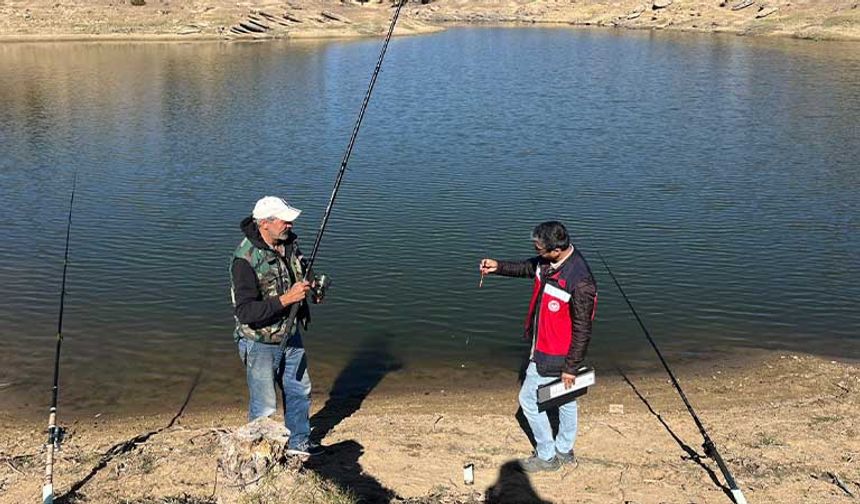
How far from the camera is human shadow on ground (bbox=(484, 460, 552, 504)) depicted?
21.7 feet

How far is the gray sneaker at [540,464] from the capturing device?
710cm

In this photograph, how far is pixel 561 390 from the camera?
6.73m

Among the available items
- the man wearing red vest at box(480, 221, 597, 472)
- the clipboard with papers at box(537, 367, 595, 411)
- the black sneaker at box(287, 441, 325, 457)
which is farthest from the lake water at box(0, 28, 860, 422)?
the clipboard with papers at box(537, 367, 595, 411)

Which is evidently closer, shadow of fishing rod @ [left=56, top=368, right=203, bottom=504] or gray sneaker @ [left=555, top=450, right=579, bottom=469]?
shadow of fishing rod @ [left=56, top=368, right=203, bottom=504]

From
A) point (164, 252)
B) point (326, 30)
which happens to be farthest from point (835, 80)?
point (326, 30)

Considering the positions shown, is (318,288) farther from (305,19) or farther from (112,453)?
(305,19)

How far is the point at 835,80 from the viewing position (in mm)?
34969

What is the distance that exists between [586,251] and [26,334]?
8.62 metres

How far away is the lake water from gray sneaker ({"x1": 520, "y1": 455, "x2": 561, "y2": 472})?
340 centimetres

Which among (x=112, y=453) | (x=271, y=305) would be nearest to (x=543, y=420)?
(x=271, y=305)

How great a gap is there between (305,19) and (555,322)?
6464cm

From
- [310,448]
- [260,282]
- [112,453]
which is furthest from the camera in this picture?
[112,453]

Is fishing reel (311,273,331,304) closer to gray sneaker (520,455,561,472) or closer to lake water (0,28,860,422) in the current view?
gray sneaker (520,455,561,472)

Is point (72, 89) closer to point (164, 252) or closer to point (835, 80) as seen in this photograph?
point (164, 252)
